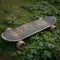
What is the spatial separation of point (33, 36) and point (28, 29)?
0.94 ft

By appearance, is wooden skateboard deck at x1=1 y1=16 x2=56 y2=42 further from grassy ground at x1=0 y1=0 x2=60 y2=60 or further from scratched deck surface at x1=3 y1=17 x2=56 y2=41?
grassy ground at x1=0 y1=0 x2=60 y2=60

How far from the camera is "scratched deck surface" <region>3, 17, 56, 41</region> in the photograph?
5381mm

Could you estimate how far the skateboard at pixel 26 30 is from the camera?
528cm

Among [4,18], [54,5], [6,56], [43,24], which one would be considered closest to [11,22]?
[4,18]

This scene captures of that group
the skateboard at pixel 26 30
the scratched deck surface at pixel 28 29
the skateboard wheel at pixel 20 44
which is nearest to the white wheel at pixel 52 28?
the skateboard at pixel 26 30

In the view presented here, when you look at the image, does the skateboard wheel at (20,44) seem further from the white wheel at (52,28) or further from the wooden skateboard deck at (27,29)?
the white wheel at (52,28)

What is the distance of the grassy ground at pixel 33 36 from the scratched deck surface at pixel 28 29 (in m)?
0.14

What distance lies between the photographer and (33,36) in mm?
5688

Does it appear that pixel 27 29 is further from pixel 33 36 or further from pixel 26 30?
pixel 33 36

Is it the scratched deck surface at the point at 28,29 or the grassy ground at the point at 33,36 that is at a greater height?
the scratched deck surface at the point at 28,29

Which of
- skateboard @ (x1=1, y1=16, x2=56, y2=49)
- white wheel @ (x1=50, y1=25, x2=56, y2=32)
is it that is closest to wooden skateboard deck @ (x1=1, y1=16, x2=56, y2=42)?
skateboard @ (x1=1, y1=16, x2=56, y2=49)

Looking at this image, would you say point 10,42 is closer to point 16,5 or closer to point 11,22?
point 11,22

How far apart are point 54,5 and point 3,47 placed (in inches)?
137

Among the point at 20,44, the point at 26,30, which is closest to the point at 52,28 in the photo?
the point at 26,30
